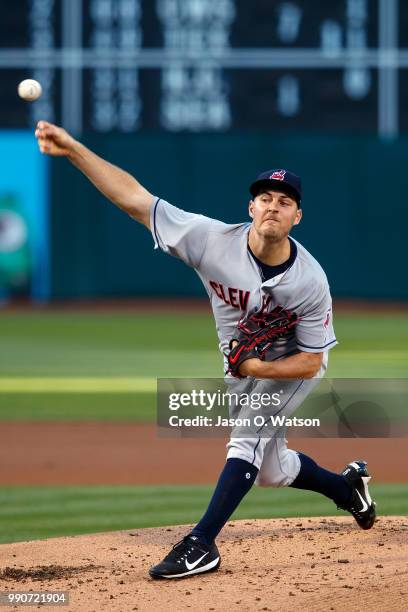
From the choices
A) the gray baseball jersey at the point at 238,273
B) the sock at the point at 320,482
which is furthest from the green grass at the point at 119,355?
the gray baseball jersey at the point at 238,273

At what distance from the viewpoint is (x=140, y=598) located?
393 centimetres

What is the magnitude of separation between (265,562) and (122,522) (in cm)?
128

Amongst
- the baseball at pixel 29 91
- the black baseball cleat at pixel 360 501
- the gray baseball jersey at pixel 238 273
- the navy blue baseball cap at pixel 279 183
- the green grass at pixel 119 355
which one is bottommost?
the green grass at pixel 119 355

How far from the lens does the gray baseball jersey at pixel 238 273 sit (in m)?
4.24

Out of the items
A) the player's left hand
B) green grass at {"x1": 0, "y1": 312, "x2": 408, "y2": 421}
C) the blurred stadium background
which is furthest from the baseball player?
the blurred stadium background

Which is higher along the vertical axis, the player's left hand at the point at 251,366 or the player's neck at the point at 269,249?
the player's neck at the point at 269,249

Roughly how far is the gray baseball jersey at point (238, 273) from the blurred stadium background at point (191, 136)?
39.9 ft

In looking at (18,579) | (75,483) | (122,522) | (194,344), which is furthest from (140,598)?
(194,344)

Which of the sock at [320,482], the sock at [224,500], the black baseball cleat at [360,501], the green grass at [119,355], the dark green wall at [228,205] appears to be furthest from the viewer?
the dark green wall at [228,205]

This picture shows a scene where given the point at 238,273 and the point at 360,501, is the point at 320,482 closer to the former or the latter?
the point at 360,501

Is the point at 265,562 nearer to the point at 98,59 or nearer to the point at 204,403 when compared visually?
the point at 204,403

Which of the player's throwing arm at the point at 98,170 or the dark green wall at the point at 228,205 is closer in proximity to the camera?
the player's throwing arm at the point at 98,170

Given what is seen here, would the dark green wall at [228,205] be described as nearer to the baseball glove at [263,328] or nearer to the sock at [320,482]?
the sock at [320,482]

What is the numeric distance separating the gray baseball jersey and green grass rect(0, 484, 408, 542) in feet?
5.28
